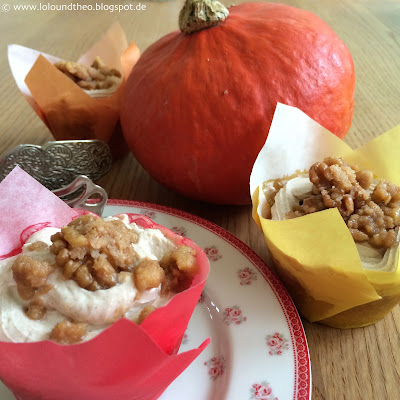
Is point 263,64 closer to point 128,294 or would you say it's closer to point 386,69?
point 128,294

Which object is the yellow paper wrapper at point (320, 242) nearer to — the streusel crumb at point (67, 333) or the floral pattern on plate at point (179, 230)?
the floral pattern on plate at point (179, 230)

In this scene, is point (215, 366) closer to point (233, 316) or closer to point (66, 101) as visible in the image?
point (233, 316)

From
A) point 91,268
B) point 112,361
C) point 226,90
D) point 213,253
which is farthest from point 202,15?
point 112,361

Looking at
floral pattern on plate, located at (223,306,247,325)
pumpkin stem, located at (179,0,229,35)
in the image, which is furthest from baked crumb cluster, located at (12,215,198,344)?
pumpkin stem, located at (179,0,229,35)

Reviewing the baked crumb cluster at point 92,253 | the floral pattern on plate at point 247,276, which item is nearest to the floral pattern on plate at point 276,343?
the floral pattern on plate at point 247,276

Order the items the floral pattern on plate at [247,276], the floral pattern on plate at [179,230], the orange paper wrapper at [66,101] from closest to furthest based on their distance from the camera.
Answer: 1. the floral pattern on plate at [247,276]
2. the floral pattern on plate at [179,230]
3. the orange paper wrapper at [66,101]

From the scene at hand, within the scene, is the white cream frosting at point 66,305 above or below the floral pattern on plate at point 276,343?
above
